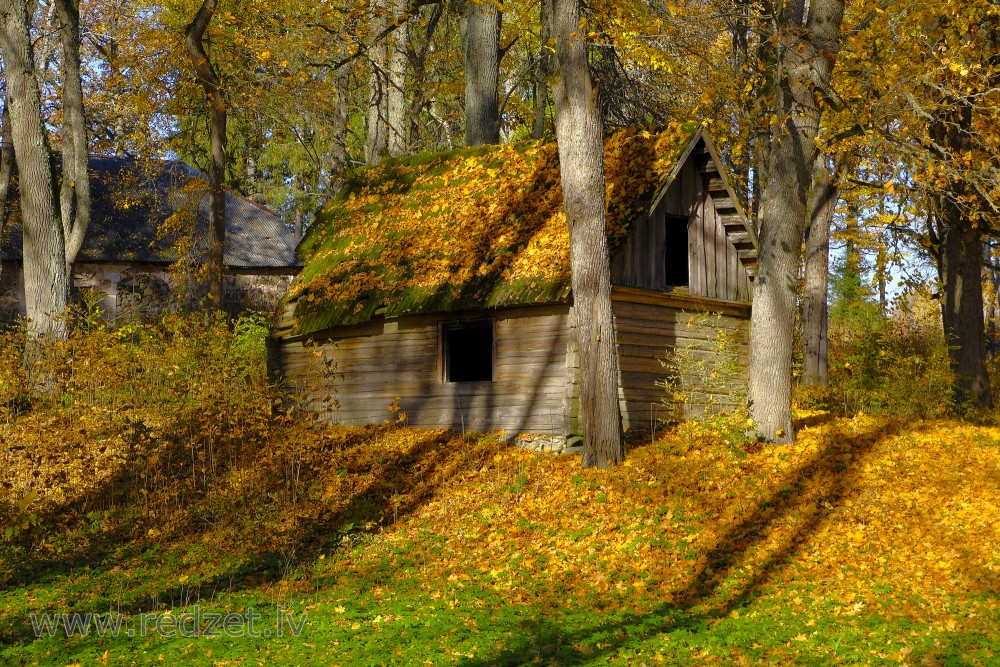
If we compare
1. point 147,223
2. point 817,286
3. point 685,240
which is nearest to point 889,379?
point 817,286

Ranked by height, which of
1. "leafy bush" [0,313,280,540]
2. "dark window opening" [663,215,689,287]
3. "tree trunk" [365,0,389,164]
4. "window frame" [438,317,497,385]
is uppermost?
"tree trunk" [365,0,389,164]

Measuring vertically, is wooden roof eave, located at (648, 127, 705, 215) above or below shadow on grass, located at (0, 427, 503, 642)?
above

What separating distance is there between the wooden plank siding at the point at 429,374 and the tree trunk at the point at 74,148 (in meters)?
5.53

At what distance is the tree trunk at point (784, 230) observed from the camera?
15828 mm

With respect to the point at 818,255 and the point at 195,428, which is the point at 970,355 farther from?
the point at 195,428

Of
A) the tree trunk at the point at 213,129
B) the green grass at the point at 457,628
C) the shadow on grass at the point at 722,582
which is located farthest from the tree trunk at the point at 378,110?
the green grass at the point at 457,628

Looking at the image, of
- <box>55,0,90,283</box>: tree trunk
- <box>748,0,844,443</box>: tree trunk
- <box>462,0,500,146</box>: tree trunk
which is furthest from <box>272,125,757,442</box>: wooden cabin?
<box>55,0,90,283</box>: tree trunk

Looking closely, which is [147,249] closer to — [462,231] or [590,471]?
[462,231]

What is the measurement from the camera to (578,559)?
41.1 feet

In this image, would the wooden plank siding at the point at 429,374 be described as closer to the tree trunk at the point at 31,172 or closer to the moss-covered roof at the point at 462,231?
the moss-covered roof at the point at 462,231

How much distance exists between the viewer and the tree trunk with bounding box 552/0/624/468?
1548cm

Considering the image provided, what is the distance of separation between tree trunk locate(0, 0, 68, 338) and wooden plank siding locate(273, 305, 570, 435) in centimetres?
498

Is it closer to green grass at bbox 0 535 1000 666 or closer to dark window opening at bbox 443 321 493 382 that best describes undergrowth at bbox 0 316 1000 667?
green grass at bbox 0 535 1000 666

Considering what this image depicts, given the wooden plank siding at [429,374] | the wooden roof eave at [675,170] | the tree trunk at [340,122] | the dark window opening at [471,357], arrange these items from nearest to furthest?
the wooden plank siding at [429,374], the wooden roof eave at [675,170], the dark window opening at [471,357], the tree trunk at [340,122]
